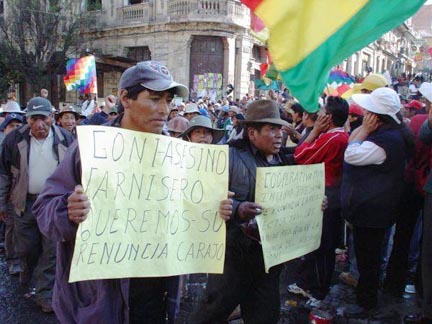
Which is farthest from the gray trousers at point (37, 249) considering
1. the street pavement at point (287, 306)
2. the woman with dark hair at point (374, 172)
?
the woman with dark hair at point (374, 172)

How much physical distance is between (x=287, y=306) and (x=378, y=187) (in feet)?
4.94

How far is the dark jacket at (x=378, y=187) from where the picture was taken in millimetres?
3766

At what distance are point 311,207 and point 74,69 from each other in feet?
39.2

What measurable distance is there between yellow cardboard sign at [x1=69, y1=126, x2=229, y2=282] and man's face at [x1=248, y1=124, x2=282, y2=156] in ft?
1.93

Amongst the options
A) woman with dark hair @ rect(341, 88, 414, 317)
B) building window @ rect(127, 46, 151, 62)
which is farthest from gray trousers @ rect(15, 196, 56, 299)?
building window @ rect(127, 46, 151, 62)

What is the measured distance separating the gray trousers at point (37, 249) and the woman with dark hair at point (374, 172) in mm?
2885

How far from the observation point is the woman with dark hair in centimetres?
372

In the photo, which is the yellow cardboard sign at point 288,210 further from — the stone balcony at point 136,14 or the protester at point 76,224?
the stone balcony at point 136,14

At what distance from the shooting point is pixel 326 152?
13.3 feet

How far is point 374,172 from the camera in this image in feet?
12.5

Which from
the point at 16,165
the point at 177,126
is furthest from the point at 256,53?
the point at 16,165

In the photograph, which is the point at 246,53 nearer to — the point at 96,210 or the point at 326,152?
the point at 326,152

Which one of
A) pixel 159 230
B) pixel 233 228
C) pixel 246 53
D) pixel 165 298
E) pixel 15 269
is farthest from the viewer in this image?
pixel 246 53

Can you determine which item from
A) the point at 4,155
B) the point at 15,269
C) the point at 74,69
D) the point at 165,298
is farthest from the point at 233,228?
the point at 74,69
